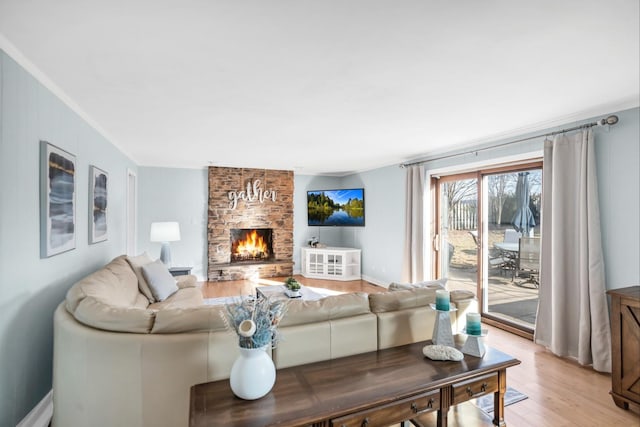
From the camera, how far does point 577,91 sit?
2.50 metres

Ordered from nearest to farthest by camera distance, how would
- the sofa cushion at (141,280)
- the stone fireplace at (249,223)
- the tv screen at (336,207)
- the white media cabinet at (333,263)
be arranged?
the sofa cushion at (141,280)
the stone fireplace at (249,223)
the white media cabinet at (333,263)
the tv screen at (336,207)

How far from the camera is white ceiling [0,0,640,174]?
1523 millimetres

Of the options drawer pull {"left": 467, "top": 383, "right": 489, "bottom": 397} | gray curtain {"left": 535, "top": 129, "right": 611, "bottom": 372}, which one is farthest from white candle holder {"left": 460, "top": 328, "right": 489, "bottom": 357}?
gray curtain {"left": 535, "top": 129, "right": 611, "bottom": 372}

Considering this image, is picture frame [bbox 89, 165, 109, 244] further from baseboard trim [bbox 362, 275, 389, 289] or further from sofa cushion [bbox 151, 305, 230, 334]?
baseboard trim [bbox 362, 275, 389, 289]

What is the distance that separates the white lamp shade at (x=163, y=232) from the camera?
4727 mm

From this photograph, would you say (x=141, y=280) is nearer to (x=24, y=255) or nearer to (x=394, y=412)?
(x=24, y=255)

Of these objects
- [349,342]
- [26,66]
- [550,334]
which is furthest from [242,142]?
[550,334]

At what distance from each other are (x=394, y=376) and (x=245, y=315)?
80 centimetres

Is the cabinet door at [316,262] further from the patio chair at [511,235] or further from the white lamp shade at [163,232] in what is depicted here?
the patio chair at [511,235]

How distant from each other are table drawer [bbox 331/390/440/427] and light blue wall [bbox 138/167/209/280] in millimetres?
5692

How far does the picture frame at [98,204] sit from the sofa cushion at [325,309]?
260 centimetres

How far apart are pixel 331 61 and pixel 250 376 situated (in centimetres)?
185

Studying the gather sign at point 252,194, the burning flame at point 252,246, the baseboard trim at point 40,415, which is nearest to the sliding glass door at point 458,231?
the gather sign at point 252,194

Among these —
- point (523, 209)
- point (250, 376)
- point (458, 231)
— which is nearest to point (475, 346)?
point (250, 376)
